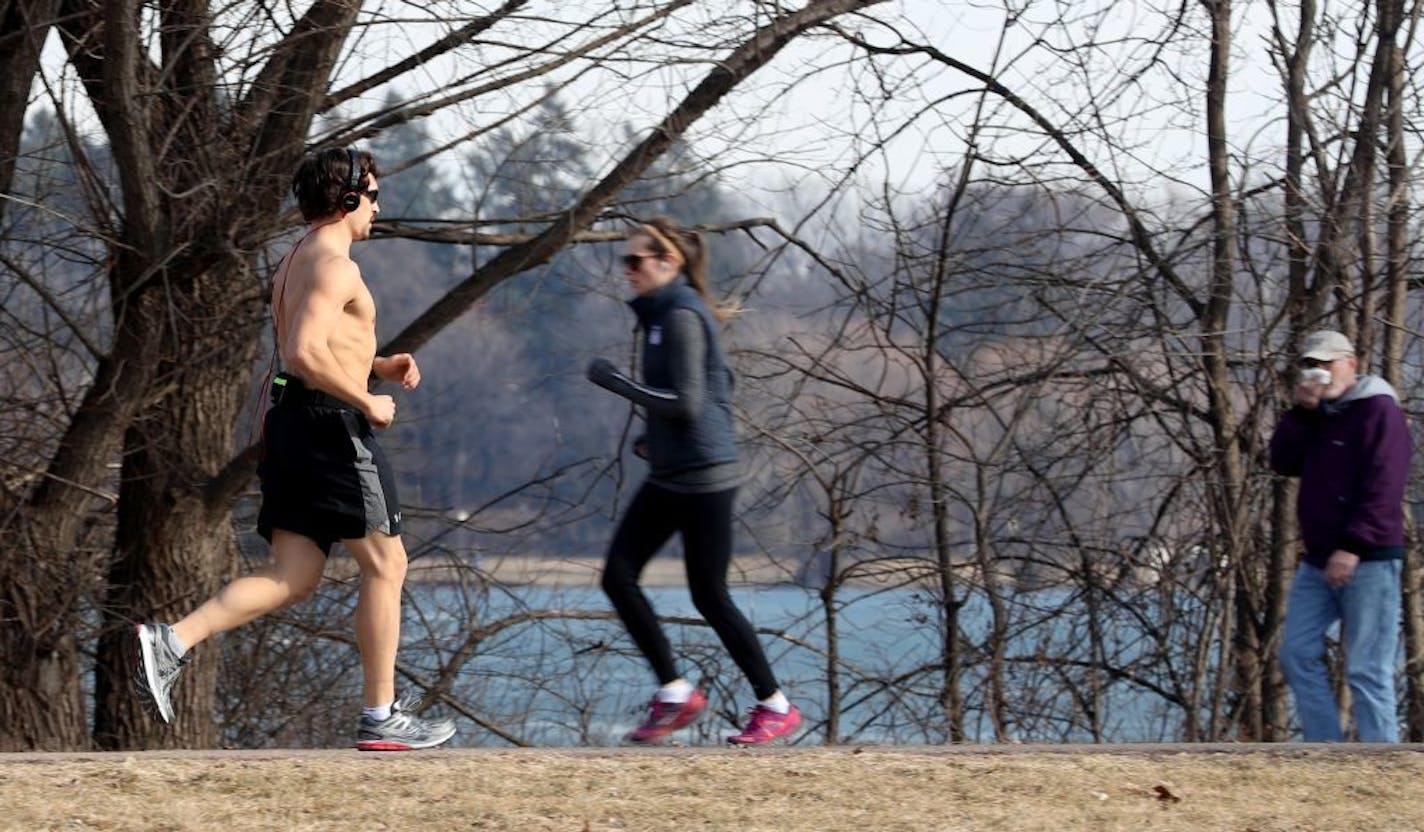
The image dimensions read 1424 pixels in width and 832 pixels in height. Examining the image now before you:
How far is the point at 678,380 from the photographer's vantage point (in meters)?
5.34

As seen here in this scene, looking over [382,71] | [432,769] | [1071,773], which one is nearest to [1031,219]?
[382,71]

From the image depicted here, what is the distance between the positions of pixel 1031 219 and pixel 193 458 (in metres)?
4.82

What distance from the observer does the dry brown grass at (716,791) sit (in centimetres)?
467

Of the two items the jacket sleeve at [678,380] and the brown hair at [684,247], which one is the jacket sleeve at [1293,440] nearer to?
the brown hair at [684,247]

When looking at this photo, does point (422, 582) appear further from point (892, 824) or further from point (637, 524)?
point (892, 824)

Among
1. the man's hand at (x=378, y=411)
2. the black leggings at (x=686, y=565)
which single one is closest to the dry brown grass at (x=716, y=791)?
the black leggings at (x=686, y=565)

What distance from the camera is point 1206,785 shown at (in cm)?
511

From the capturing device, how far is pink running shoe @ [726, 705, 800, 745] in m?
5.67

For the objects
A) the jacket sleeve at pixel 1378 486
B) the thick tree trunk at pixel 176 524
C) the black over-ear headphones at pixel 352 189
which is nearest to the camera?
the black over-ear headphones at pixel 352 189

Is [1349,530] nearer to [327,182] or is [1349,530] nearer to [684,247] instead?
[684,247]

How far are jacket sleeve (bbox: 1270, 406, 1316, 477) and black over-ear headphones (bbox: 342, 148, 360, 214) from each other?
356 centimetres

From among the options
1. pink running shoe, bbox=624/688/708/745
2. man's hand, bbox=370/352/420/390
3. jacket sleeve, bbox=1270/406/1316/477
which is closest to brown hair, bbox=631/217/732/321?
man's hand, bbox=370/352/420/390

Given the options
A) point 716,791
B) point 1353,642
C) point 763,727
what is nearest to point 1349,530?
point 1353,642

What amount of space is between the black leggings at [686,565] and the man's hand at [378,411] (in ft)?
3.04
